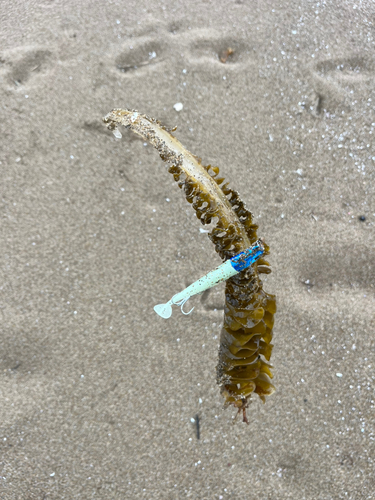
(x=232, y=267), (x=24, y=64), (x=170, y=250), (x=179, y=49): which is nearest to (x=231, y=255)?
(x=232, y=267)

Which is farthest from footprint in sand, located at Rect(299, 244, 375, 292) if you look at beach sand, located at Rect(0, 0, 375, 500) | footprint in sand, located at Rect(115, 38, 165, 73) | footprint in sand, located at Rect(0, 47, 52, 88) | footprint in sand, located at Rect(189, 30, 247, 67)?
footprint in sand, located at Rect(0, 47, 52, 88)

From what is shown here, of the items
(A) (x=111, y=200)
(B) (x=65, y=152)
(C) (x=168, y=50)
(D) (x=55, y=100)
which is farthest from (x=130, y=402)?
(C) (x=168, y=50)

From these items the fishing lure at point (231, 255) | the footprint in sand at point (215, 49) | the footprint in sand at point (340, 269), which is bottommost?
the footprint in sand at point (340, 269)

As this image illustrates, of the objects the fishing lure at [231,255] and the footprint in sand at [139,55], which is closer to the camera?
the fishing lure at [231,255]

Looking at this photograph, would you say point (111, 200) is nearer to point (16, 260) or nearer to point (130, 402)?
point (16, 260)

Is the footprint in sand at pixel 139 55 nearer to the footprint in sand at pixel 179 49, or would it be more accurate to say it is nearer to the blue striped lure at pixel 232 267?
the footprint in sand at pixel 179 49

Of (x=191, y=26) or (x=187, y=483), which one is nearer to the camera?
(x=187, y=483)

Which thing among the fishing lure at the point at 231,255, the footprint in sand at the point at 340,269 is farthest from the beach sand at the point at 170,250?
the fishing lure at the point at 231,255
